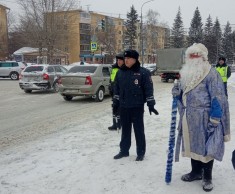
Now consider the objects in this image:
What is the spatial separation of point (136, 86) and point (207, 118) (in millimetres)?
1390

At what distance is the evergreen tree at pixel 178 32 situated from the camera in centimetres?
8193

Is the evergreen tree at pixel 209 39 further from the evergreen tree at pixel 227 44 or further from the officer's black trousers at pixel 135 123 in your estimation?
the officer's black trousers at pixel 135 123

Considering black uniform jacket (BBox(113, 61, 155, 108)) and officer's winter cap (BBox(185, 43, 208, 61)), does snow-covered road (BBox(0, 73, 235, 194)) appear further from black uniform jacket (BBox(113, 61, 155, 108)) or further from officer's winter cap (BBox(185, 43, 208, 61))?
officer's winter cap (BBox(185, 43, 208, 61))

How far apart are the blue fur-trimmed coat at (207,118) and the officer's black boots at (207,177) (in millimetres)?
166

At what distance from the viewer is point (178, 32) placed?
8294 cm

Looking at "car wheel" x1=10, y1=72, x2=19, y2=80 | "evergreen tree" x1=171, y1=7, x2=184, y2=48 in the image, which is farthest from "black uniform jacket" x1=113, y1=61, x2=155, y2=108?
"evergreen tree" x1=171, y1=7, x2=184, y2=48

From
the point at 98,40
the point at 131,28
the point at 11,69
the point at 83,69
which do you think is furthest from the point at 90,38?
the point at 83,69

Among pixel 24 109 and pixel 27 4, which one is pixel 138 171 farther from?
pixel 27 4

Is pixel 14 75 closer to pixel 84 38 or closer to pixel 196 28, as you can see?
pixel 84 38

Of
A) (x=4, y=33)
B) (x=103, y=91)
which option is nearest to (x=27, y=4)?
(x=4, y=33)

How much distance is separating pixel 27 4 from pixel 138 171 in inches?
1664

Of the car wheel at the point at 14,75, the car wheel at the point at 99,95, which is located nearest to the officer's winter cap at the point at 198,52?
the car wheel at the point at 99,95

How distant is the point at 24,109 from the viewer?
11656mm

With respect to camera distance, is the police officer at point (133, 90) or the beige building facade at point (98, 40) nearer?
the police officer at point (133, 90)
